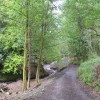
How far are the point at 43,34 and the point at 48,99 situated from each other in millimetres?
9798

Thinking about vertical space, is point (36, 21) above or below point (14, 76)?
above

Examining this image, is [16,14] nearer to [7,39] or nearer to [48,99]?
[7,39]

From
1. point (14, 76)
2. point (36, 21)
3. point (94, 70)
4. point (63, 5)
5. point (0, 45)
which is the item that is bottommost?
point (14, 76)

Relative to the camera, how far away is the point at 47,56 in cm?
2422

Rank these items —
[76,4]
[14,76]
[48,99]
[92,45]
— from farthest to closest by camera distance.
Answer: [92,45], [14,76], [76,4], [48,99]

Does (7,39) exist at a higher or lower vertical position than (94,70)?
higher

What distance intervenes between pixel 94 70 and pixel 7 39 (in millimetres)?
7869

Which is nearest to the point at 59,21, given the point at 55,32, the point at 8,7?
the point at 55,32

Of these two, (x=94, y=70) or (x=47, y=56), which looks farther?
(x=47, y=56)

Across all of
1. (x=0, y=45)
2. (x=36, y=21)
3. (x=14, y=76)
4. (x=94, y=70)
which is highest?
(x=36, y=21)

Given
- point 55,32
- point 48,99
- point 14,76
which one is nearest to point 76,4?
point 55,32

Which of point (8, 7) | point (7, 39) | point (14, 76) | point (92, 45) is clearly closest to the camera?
point (8, 7)

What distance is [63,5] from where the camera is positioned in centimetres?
2106

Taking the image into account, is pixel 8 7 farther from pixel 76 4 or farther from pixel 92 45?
pixel 92 45
